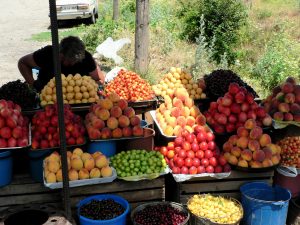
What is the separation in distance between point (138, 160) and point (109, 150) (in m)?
0.46

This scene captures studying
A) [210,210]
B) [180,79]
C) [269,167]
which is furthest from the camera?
[180,79]

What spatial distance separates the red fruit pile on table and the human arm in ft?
4.08

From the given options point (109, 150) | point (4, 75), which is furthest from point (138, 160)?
point (4, 75)

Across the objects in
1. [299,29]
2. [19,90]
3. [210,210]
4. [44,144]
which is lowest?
[210,210]

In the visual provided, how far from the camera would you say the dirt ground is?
42.4 feet

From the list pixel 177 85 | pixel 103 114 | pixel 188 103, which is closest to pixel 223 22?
pixel 177 85

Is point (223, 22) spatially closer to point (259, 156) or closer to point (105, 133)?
point (259, 156)

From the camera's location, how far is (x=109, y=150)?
4.81 m

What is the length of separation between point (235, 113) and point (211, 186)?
100 cm

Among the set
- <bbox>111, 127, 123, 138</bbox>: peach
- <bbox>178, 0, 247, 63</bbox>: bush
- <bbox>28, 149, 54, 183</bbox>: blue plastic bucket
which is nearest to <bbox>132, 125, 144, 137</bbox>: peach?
<bbox>111, 127, 123, 138</bbox>: peach

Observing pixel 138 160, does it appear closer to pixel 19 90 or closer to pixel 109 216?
pixel 109 216

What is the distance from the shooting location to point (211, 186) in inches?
185

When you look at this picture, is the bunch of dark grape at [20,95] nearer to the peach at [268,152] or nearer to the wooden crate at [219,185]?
the wooden crate at [219,185]

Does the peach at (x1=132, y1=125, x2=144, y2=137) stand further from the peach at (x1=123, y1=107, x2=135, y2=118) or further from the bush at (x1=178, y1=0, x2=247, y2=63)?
the bush at (x1=178, y1=0, x2=247, y2=63)
